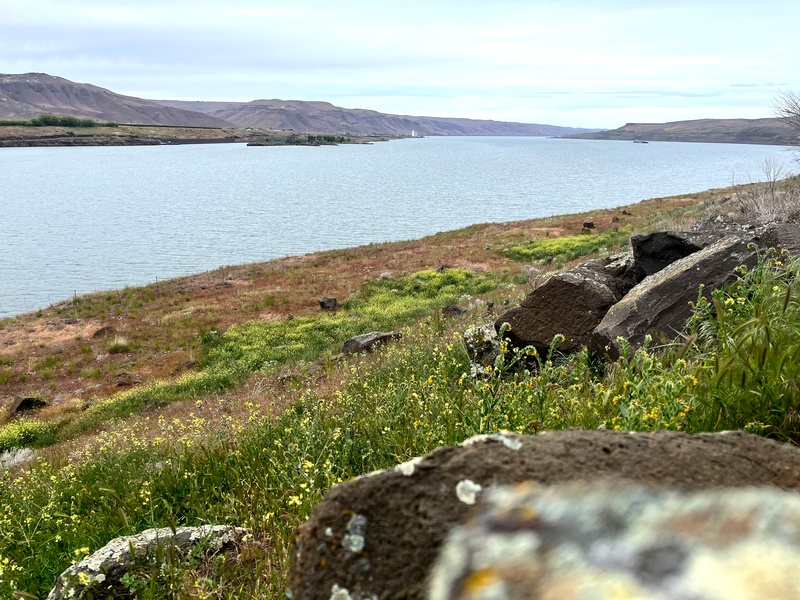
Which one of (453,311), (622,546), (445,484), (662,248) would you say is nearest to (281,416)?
(445,484)

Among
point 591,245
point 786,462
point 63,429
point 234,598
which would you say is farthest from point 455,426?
point 591,245

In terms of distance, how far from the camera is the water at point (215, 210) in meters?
44.7

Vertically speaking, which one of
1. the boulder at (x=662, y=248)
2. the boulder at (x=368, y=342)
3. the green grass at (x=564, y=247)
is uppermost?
the boulder at (x=662, y=248)

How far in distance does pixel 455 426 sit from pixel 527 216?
6716cm

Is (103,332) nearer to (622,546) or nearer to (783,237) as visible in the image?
(783,237)

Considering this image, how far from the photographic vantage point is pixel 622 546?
62.6 inches

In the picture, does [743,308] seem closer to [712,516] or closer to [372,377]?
[712,516]

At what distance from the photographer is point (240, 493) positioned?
214 inches

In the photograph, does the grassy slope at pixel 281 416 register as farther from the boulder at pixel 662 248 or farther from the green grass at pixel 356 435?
the boulder at pixel 662 248

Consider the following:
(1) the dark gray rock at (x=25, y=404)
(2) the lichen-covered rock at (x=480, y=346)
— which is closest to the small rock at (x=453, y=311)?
(2) the lichen-covered rock at (x=480, y=346)

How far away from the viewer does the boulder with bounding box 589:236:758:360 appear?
23.9ft

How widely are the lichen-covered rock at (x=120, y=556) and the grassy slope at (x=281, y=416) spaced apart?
175mm

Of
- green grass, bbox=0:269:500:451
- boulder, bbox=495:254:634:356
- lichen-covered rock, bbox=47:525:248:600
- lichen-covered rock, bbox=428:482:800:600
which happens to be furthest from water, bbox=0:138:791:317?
lichen-covered rock, bbox=428:482:800:600

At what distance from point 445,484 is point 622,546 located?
21.8 inches
